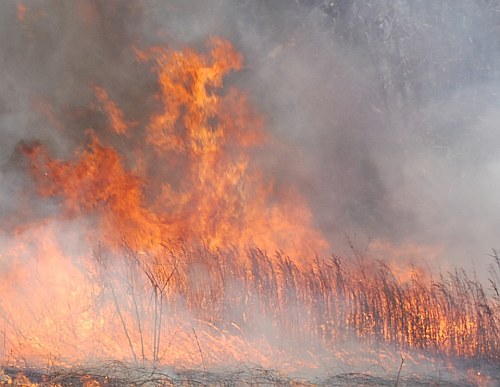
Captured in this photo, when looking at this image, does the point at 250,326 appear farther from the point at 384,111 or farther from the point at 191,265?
the point at 384,111

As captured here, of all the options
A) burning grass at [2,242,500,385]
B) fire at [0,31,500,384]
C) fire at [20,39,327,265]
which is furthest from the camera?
fire at [20,39,327,265]

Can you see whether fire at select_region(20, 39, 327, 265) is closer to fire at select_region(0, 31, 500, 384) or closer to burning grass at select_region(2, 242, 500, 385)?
fire at select_region(0, 31, 500, 384)

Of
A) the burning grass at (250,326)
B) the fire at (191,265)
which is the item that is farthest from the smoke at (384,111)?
the burning grass at (250,326)

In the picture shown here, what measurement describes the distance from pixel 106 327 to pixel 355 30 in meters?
7.16

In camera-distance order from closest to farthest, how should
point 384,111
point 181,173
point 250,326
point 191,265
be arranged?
point 250,326 → point 191,265 → point 181,173 → point 384,111

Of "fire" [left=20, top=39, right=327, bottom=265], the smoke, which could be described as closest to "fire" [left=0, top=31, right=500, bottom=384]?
"fire" [left=20, top=39, right=327, bottom=265]

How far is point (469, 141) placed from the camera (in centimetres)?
1228

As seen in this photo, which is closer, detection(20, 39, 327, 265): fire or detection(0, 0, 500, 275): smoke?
detection(20, 39, 327, 265): fire

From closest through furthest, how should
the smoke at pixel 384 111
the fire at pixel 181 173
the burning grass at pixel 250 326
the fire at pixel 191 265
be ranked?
the burning grass at pixel 250 326, the fire at pixel 191 265, the fire at pixel 181 173, the smoke at pixel 384 111

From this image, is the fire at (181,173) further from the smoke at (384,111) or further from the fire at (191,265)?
the smoke at (384,111)

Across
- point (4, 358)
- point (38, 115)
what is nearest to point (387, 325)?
point (4, 358)

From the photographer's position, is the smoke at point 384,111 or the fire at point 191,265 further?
the smoke at point 384,111

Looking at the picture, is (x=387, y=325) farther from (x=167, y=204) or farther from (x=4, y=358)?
(x=4, y=358)

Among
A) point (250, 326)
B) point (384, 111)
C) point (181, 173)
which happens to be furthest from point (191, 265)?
point (384, 111)
